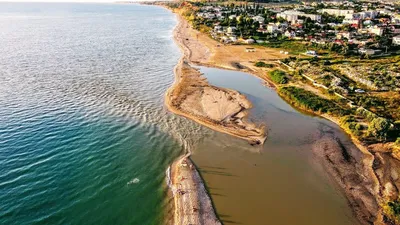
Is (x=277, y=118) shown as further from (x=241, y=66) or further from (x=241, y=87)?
(x=241, y=66)

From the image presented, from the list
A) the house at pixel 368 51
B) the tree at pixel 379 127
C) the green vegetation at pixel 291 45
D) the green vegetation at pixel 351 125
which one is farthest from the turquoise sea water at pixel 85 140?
the house at pixel 368 51

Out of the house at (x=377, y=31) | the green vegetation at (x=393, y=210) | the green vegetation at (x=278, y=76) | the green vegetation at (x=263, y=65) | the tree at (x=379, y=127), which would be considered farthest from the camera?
the house at (x=377, y=31)

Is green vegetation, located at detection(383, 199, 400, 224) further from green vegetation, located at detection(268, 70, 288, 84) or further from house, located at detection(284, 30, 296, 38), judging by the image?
house, located at detection(284, 30, 296, 38)

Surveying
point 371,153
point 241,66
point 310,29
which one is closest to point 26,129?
point 371,153

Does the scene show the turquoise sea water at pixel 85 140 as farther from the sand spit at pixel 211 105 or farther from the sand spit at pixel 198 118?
the sand spit at pixel 211 105

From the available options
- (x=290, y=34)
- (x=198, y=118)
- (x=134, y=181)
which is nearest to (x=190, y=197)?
(x=134, y=181)

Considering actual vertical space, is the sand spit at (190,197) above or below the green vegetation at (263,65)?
A: below

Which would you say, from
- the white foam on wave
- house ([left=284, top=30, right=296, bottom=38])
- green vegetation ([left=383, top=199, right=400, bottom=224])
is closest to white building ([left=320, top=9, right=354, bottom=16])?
house ([left=284, top=30, right=296, bottom=38])
